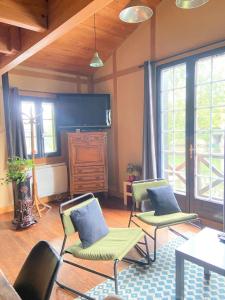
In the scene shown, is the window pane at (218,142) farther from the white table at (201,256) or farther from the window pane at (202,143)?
the white table at (201,256)

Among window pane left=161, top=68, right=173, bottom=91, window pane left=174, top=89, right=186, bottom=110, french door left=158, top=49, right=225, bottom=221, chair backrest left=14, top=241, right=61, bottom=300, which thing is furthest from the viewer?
window pane left=161, top=68, right=173, bottom=91

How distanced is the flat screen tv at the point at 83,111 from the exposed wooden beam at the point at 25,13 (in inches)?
92.6

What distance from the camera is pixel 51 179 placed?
4488 millimetres

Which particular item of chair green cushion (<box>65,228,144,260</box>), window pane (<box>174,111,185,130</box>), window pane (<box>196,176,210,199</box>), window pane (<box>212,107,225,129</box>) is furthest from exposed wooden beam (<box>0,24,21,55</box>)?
window pane (<box>196,176,210,199</box>)

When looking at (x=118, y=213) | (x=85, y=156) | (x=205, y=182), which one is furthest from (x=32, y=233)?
(x=205, y=182)

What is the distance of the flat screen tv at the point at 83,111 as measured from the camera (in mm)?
4484

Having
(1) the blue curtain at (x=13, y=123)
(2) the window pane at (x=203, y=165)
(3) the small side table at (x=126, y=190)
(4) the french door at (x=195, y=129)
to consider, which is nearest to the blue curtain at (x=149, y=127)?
(4) the french door at (x=195, y=129)

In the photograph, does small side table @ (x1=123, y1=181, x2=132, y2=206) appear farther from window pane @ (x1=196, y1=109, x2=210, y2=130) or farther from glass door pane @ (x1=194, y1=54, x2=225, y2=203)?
window pane @ (x1=196, y1=109, x2=210, y2=130)

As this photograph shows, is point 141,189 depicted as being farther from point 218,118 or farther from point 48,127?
point 48,127

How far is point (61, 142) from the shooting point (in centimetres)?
476

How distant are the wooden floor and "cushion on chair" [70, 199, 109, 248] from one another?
1.35ft

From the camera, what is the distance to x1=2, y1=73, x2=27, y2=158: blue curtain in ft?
12.7

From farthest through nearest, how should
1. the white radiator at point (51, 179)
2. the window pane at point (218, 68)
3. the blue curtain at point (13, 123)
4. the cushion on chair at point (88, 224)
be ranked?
the white radiator at point (51, 179) → the blue curtain at point (13, 123) → the window pane at point (218, 68) → the cushion on chair at point (88, 224)

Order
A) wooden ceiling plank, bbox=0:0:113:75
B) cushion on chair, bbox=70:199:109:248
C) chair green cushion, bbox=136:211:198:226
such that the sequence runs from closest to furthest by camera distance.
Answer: wooden ceiling plank, bbox=0:0:113:75 → cushion on chair, bbox=70:199:109:248 → chair green cushion, bbox=136:211:198:226
